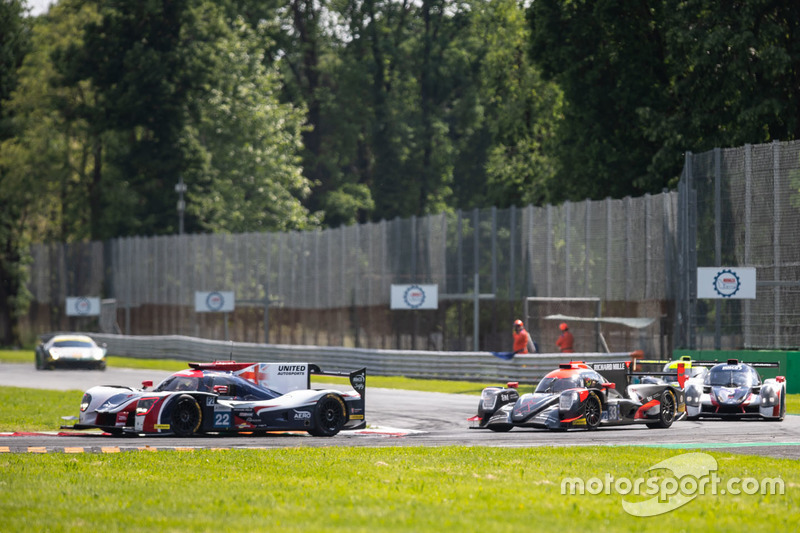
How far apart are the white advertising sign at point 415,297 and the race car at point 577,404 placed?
1923 cm

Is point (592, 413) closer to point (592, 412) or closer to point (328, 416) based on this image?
point (592, 412)

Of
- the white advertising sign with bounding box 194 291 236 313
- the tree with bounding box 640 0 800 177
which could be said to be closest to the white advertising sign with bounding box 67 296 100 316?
the white advertising sign with bounding box 194 291 236 313

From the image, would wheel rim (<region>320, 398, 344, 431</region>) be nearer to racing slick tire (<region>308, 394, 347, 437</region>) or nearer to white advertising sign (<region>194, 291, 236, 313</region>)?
racing slick tire (<region>308, 394, 347, 437</region>)

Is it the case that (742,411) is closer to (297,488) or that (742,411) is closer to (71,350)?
(297,488)

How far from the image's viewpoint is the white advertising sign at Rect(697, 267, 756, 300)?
105ft

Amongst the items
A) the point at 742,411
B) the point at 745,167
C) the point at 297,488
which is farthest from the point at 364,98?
the point at 297,488

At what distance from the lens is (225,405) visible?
21031mm

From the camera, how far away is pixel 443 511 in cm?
1202

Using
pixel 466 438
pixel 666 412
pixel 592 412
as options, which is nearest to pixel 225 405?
pixel 466 438

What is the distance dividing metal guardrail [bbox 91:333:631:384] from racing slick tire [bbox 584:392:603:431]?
7621mm

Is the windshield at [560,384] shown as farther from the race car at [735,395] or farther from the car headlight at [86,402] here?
the car headlight at [86,402]

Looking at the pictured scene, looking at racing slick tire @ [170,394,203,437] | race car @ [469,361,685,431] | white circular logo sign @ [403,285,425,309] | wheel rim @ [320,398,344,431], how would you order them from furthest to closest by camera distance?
white circular logo sign @ [403,285,425,309]
race car @ [469,361,685,431]
wheel rim @ [320,398,344,431]
racing slick tire @ [170,394,203,437]

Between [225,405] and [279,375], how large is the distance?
64.5 inches

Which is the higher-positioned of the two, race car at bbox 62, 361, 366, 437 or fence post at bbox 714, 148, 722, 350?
fence post at bbox 714, 148, 722, 350
